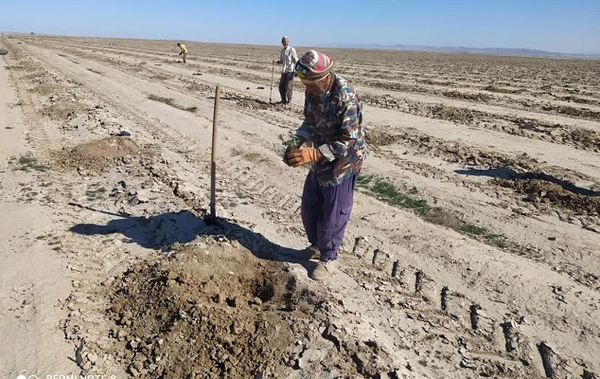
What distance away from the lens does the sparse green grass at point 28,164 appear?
266 inches

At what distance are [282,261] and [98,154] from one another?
14.5 feet

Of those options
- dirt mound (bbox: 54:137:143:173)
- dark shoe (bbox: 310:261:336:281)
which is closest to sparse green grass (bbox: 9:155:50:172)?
dirt mound (bbox: 54:137:143:173)

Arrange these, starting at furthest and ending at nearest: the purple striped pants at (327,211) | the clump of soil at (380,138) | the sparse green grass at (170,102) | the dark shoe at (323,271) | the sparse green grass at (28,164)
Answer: the sparse green grass at (170,102)
the clump of soil at (380,138)
the sparse green grass at (28,164)
the dark shoe at (323,271)
the purple striped pants at (327,211)

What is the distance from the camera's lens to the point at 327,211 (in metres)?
3.76

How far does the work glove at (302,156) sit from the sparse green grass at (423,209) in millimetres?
2559

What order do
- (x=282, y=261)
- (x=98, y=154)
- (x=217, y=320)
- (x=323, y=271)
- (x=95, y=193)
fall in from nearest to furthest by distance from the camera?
(x=217, y=320) < (x=323, y=271) < (x=282, y=261) < (x=95, y=193) < (x=98, y=154)

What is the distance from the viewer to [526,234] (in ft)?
16.5

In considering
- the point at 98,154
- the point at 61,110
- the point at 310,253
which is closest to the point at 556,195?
the point at 310,253

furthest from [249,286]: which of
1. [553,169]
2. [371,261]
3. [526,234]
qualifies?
[553,169]

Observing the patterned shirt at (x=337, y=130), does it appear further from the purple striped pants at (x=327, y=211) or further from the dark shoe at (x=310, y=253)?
the dark shoe at (x=310, y=253)

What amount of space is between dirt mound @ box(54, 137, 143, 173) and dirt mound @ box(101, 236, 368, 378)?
3457 millimetres

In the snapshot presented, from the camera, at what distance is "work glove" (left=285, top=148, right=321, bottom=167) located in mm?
3340

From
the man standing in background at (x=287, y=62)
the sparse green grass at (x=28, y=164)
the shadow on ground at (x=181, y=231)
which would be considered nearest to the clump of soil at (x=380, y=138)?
the man standing in background at (x=287, y=62)

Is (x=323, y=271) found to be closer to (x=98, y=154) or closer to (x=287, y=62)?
(x=98, y=154)
